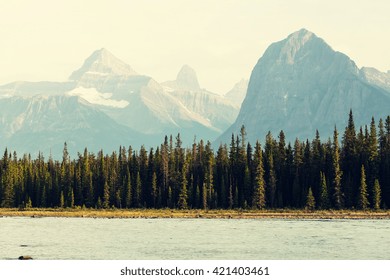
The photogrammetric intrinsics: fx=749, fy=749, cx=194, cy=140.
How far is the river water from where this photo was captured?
3263 inches

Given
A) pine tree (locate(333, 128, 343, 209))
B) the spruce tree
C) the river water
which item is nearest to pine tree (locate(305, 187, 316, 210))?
pine tree (locate(333, 128, 343, 209))

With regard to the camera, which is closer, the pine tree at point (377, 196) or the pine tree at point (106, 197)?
the pine tree at point (377, 196)

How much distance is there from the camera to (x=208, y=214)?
168 metres

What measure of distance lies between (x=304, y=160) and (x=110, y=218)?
53567 mm

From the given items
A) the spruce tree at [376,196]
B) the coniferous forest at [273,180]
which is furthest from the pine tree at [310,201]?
the spruce tree at [376,196]

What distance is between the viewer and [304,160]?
18688 centimetres

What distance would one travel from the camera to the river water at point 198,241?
8288 cm

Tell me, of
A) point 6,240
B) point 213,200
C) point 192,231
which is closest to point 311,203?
point 213,200

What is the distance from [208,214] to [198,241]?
6818 cm

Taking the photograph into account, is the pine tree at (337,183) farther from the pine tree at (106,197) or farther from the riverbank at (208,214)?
the pine tree at (106,197)

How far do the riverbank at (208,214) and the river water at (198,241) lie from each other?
66.5ft

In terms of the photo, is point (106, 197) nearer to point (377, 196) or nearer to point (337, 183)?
point (337, 183)
